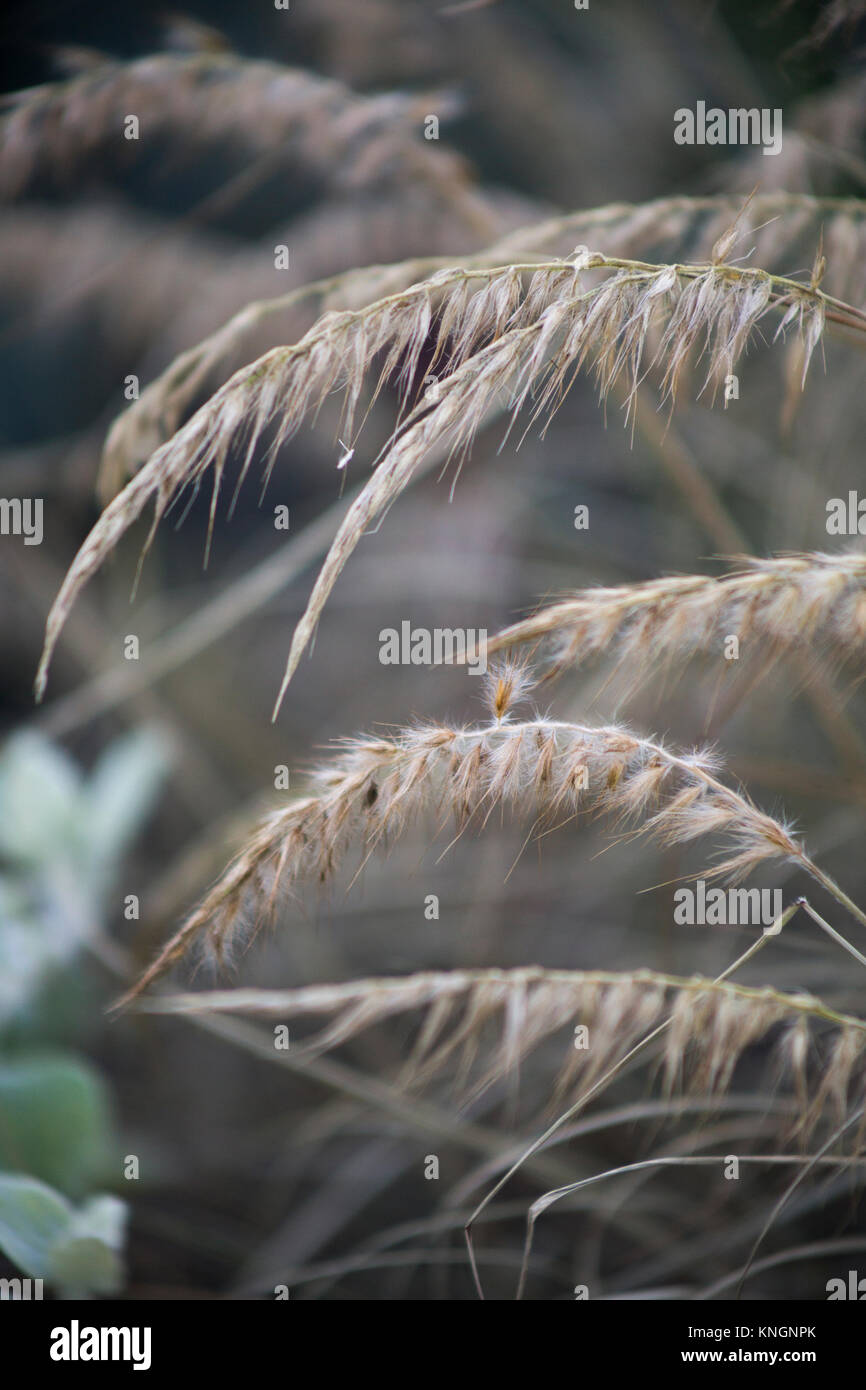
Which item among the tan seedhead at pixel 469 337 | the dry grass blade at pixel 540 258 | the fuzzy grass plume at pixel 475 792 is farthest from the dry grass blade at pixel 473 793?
the dry grass blade at pixel 540 258

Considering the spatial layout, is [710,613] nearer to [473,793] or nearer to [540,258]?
[473,793]

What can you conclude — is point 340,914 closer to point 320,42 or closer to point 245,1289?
point 245,1289

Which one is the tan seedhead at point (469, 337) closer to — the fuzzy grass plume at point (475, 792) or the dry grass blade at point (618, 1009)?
the fuzzy grass plume at point (475, 792)

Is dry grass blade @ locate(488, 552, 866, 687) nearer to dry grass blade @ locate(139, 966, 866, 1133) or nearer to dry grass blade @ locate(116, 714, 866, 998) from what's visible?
dry grass blade @ locate(116, 714, 866, 998)

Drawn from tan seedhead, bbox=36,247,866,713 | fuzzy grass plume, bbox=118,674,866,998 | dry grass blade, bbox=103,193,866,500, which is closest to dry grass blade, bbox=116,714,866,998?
fuzzy grass plume, bbox=118,674,866,998

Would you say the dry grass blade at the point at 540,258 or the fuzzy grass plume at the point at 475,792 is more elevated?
the dry grass blade at the point at 540,258

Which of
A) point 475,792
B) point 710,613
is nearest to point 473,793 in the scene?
point 475,792
